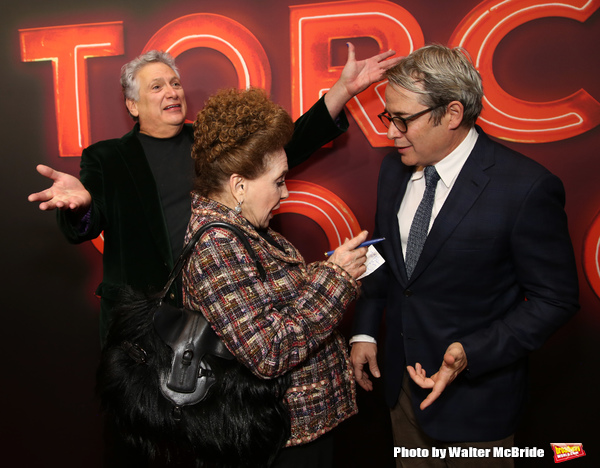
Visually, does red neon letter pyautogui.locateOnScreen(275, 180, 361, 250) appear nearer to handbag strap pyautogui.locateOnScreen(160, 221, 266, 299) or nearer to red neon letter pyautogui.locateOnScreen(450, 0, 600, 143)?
red neon letter pyautogui.locateOnScreen(450, 0, 600, 143)

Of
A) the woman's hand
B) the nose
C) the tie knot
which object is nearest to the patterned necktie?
the tie knot

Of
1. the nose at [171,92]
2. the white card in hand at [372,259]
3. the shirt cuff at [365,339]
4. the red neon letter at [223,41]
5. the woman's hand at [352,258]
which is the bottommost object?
the shirt cuff at [365,339]

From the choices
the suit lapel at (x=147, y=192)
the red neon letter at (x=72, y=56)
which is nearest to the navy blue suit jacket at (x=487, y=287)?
the suit lapel at (x=147, y=192)

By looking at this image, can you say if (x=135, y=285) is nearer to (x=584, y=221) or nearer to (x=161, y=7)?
(x=161, y=7)

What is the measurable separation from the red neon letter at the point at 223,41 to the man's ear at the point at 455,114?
3.75 feet

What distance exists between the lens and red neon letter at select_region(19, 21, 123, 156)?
270cm

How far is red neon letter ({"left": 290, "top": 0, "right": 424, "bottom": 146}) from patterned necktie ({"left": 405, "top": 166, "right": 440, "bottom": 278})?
2.36ft

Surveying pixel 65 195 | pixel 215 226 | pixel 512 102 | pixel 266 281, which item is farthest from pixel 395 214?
pixel 65 195

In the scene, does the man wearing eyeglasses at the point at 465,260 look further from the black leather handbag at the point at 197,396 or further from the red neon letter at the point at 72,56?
the red neon letter at the point at 72,56

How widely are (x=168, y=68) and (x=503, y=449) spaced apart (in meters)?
2.22

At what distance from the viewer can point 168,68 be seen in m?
2.39

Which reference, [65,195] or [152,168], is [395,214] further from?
[65,195]

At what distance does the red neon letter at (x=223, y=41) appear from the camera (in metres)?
2.55

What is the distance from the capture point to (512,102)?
233 cm
